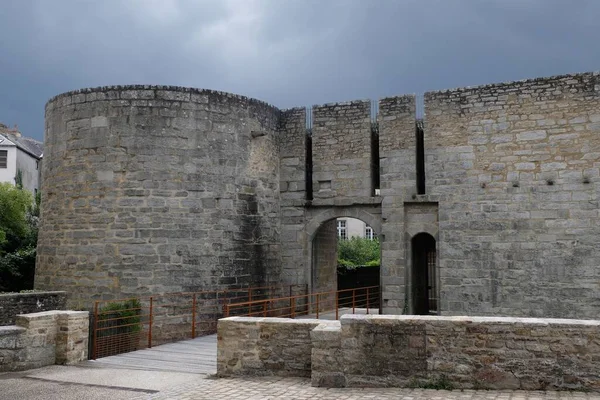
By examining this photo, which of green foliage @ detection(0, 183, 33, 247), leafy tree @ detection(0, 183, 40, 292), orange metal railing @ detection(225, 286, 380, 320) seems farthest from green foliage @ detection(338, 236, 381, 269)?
green foliage @ detection(0, 183, 33, 247)

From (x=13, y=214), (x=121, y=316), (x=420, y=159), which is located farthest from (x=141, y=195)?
(x=13, y=214)

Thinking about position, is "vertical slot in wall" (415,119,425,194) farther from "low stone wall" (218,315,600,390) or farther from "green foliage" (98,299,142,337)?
"low stone wall" (218,315,600,390)

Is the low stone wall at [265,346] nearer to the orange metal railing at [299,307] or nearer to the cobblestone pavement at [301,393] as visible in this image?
the cobblestone pavement at [301,393]

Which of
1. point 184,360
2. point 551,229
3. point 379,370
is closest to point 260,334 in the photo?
point 379,370

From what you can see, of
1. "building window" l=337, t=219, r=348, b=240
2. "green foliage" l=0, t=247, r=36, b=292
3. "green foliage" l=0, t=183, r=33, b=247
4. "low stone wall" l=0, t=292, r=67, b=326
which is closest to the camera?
"low stone wall" l=0, t=292, r=67, b=326

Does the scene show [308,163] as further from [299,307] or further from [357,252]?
[357,252]

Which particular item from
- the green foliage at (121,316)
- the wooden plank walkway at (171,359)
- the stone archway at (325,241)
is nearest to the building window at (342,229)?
the stone archway at (325,241)

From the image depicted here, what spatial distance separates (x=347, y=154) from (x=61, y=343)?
7.92m

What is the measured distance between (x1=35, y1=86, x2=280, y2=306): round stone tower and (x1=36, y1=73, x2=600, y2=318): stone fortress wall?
30mm

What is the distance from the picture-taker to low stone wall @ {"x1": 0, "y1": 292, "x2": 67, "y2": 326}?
10414mm

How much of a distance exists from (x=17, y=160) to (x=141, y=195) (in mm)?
22031

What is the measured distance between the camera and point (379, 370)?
6484 mm

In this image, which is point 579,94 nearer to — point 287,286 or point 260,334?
point 287,286

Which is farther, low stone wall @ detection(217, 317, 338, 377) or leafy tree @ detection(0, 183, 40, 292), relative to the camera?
leafy tree @ detection(0, 183, 40, 292)
